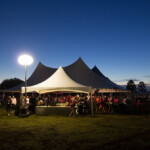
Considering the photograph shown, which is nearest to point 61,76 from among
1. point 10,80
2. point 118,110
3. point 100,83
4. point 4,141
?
point 118,110

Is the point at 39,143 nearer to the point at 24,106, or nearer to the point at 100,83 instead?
the point at 24,106

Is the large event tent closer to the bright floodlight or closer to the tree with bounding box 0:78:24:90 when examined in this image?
the bright floodlight

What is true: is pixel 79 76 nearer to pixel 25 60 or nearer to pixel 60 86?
pixel 60 86

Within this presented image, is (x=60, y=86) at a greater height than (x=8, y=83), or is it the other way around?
(x=8, y=83)

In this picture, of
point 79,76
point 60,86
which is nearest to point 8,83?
point 79,76

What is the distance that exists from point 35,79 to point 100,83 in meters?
9.26

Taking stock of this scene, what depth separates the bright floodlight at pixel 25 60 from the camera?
37.4 ft

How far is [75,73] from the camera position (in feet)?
78.6

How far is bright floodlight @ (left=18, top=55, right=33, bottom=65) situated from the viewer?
Answer: 11.4m

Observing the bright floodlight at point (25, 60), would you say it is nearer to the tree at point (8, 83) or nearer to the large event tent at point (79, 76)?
the large event tent at point (79, 76)

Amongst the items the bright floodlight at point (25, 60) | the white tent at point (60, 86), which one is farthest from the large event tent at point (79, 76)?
the bright floodlight at point (25, 60)

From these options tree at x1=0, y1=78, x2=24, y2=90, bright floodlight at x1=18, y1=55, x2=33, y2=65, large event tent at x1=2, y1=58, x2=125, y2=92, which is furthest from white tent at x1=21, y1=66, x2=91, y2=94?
tree at x1=0, y1=78, x2=24, y2=90

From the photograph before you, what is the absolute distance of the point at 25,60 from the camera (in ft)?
37.5

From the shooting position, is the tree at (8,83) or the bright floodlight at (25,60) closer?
the bright floodlight at (25,60)
